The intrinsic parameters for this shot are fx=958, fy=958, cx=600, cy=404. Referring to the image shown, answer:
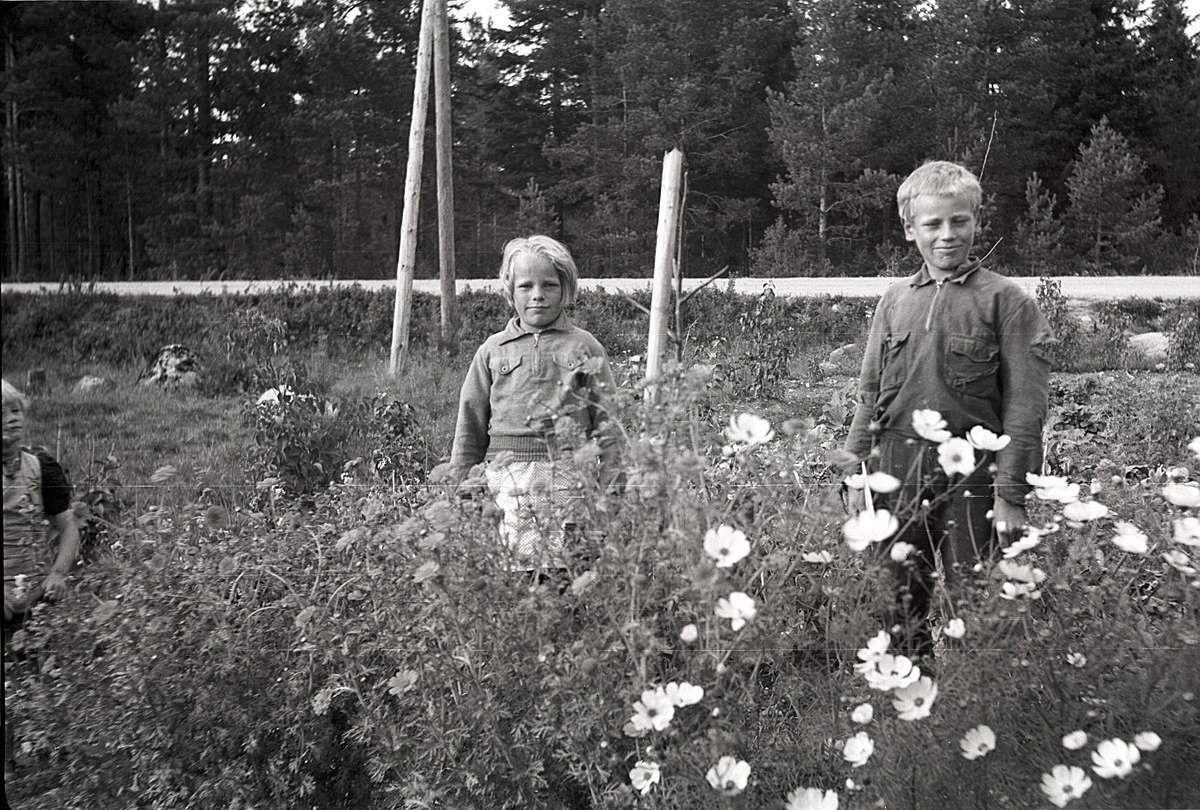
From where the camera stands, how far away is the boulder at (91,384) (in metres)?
2.24

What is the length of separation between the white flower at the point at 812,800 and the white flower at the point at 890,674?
21 cm

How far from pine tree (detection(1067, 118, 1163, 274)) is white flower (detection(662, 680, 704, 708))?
1594 millimetres

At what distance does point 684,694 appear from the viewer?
4.91 feet

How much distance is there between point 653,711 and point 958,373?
2.85 ft

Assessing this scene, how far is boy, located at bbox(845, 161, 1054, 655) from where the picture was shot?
178 centimetres

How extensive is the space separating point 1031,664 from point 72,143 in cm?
214

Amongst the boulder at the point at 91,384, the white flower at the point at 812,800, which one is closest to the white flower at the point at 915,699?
the white flower at the point at 812,800

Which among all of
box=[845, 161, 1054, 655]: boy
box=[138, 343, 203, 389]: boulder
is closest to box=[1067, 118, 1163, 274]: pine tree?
box=[845, 161, 1054, 655]: boy

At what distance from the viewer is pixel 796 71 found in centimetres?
257

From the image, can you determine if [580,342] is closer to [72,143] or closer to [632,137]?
[632,137]

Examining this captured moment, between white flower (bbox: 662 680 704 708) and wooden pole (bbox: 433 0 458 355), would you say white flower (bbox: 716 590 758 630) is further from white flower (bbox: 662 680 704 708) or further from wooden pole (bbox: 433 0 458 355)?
wooden pole (bbox: 433 0 458 355)

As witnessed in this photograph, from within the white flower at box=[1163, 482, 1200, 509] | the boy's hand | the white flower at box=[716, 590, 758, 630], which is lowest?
the white flower at box=[716, 590, 758, 630]

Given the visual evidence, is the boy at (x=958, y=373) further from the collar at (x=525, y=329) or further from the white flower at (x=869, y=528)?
the collar at (x=525, y=329)

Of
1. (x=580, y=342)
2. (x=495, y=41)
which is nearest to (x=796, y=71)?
(x=495, y=41)
